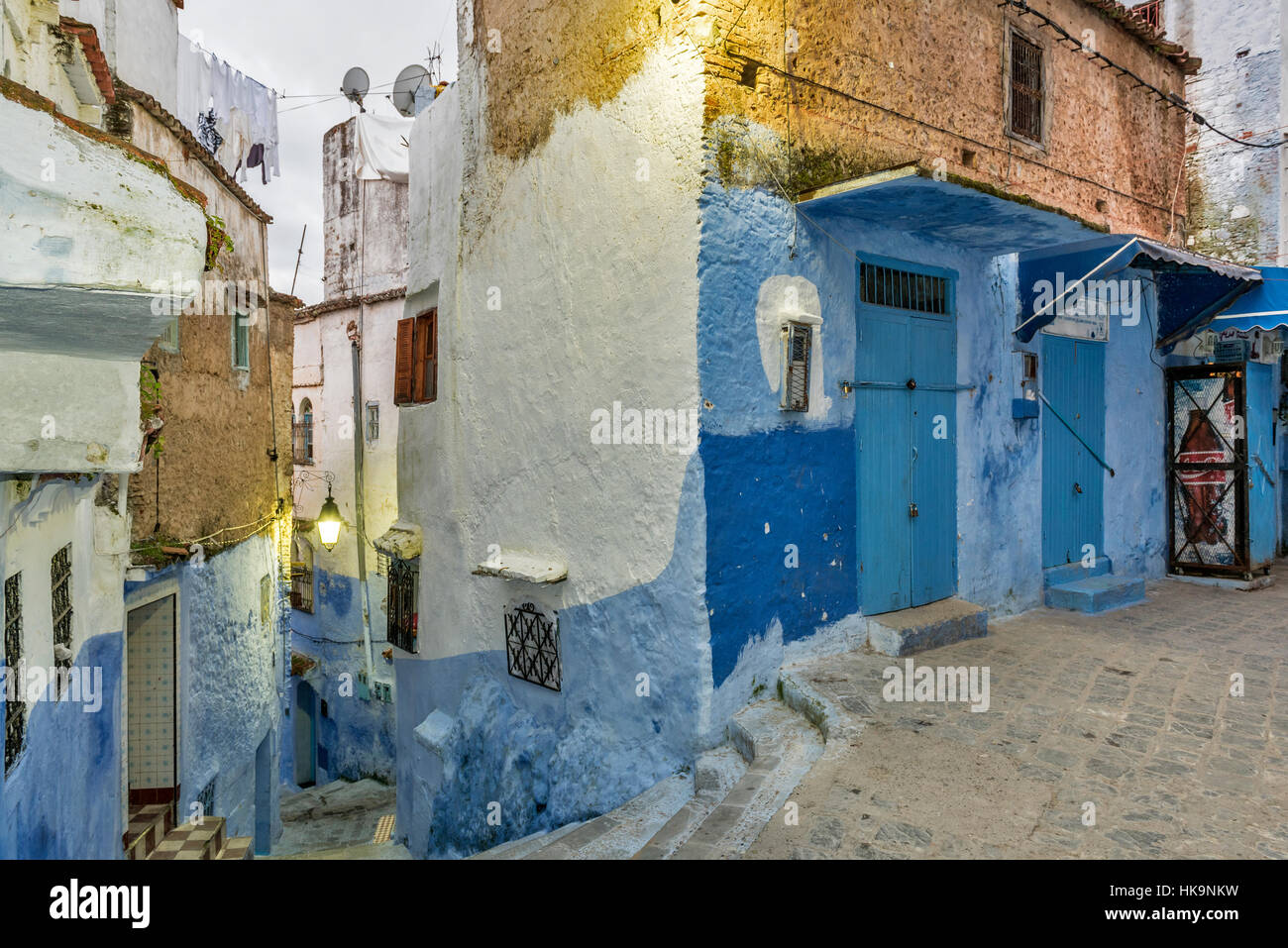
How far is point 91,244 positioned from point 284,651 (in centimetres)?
1307

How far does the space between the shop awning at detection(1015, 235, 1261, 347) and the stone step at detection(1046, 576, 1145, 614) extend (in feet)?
8.91

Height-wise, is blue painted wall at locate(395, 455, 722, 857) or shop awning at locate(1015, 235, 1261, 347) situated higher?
shop awning at locate(1015, 235, 1261, 347)

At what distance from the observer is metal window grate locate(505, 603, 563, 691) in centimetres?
671

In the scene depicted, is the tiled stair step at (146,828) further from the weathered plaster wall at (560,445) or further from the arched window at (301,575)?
the arched window at (301,575)

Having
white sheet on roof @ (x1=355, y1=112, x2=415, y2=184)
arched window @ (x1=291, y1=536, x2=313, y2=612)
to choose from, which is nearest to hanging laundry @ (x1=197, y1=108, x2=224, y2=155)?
white sheet on roof @ (x1=355, y1=112, x2=415, y2=184)

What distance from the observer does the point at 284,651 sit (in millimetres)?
14133

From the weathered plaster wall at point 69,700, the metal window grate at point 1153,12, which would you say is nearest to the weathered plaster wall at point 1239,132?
the metal window grate at point 1153,12

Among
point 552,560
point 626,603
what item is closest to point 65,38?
point 552,560

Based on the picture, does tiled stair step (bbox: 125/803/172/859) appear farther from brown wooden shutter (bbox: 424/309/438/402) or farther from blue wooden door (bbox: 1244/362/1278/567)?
blue wooden door (bbox: 1244/362/1278/567)

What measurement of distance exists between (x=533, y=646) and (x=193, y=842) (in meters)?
4.22

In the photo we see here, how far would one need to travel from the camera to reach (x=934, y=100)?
7.11 meters

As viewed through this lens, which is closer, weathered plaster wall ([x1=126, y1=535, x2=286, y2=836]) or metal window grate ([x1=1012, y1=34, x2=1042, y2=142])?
metal window grate ([x1=1012, y1=34, x2=1042, y2=142])

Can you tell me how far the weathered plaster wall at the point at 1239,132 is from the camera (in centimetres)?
1186

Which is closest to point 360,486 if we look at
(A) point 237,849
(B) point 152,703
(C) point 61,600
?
(B) point 152,703
